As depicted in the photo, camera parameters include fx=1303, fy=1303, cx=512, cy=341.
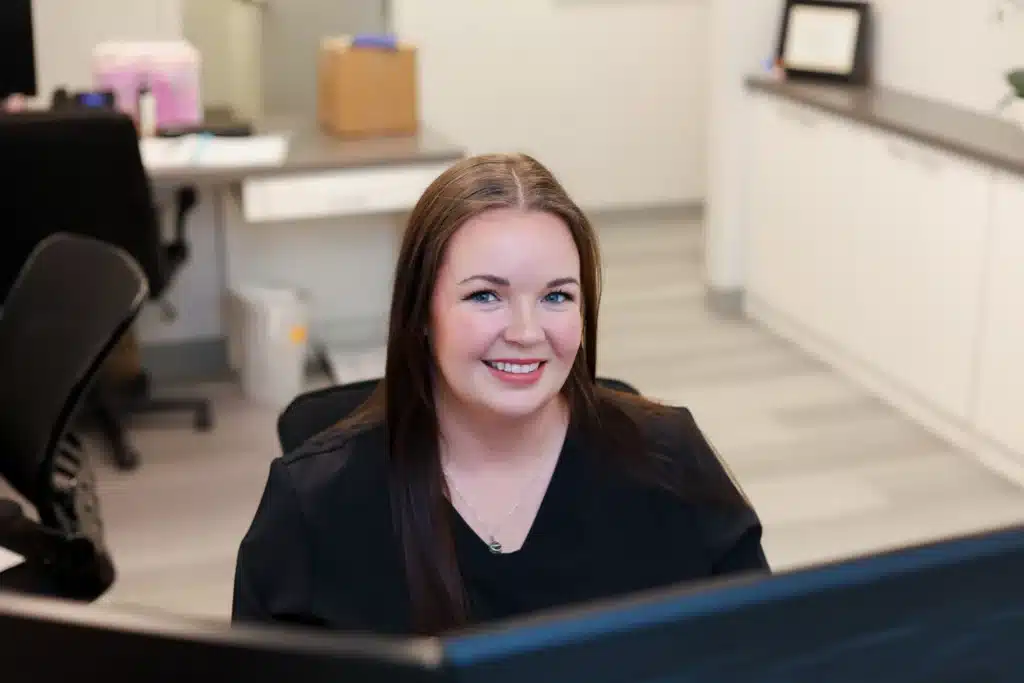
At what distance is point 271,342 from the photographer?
380cm

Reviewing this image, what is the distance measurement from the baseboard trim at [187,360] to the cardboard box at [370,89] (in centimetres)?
81

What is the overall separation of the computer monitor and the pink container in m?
0.20

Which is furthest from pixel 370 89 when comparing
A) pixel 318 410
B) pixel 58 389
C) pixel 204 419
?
pixel 318 410

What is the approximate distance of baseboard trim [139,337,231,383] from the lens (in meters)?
4.05

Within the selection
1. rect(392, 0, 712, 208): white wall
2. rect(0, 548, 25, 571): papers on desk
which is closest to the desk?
rect(392, 0, 712, 208): white wall

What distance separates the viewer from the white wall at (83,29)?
3.86 meters

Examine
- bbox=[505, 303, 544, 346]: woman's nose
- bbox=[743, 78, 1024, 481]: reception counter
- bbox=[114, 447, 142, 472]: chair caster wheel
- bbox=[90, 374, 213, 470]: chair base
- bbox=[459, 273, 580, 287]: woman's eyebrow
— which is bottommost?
bbox=[114, 447, 142, 472]: chair caster wheel

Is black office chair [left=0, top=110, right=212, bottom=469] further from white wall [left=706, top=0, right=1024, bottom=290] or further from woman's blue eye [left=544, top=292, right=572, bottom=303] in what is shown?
woman's blue eye [left=544, top=292, right=572, bottom=303]

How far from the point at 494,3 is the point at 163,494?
2886mm

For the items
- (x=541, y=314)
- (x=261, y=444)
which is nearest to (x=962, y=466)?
(x=261, y=444)

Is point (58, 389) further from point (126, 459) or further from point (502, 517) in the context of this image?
point (126, 459)

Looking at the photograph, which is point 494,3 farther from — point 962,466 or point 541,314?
point 541,314

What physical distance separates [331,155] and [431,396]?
2.36 m

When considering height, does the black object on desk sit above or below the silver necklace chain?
above
